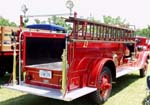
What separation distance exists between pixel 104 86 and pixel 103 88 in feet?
0.17

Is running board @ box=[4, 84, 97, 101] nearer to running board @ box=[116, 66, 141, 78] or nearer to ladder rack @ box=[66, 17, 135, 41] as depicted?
ladder rack @ box=[66, 17, 135, 41]

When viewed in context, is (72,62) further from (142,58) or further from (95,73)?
(142,58)

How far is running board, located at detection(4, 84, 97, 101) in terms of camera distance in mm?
4523

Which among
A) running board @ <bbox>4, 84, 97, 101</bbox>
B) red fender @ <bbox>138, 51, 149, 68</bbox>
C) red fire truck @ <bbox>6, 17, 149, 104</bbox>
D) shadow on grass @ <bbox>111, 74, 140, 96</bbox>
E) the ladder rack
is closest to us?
running board @ <bbox>4, 84, 97, 101</bbox>

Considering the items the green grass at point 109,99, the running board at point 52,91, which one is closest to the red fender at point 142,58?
the green grass at point 109,99

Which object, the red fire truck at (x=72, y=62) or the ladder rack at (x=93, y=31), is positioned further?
the ladder rack at (x=93, y=31)

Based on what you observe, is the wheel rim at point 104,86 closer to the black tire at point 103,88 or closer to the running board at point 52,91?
the black tire at point 103,88

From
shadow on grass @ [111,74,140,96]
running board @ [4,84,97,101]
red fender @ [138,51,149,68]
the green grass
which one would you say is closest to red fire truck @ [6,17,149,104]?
running board @ [4,84,97,101]

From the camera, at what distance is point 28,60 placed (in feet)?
18.9

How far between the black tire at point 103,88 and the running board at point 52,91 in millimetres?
302

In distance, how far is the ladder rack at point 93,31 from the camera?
4.87 metres

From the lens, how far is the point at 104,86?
5578mm

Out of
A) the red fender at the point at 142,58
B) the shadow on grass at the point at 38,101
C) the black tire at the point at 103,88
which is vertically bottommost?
the shadow on grass at the point at 38,101

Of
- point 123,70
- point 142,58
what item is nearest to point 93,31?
point 123,70
